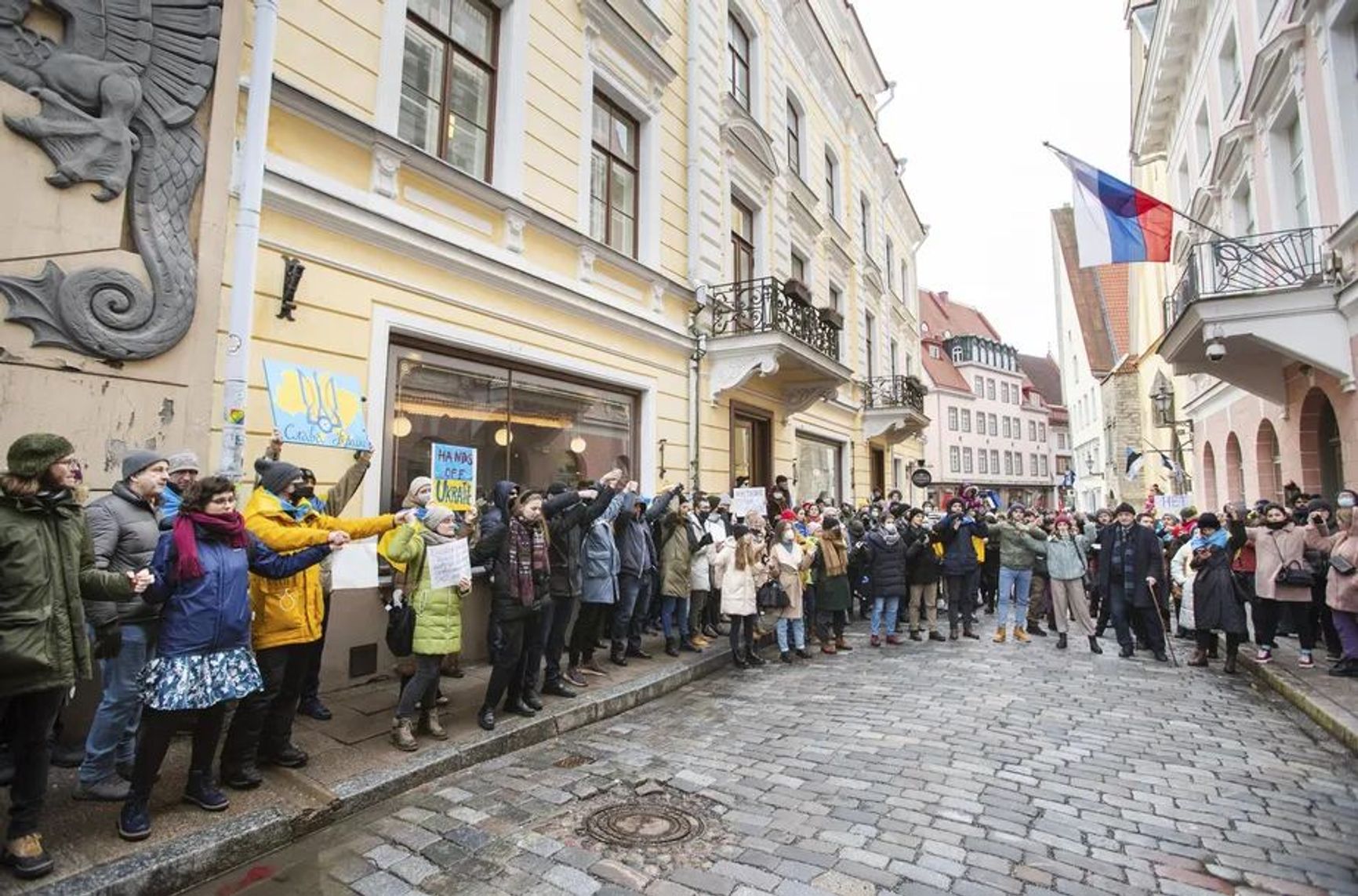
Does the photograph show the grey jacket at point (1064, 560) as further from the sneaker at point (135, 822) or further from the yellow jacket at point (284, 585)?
the sneaker at point (135, 822)

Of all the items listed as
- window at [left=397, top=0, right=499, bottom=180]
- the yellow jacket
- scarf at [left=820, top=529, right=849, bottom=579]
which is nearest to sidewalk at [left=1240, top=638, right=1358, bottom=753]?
scarf at [left=820, top=529, right=849, bottom=579]

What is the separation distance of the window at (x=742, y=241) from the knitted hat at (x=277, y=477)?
934cm

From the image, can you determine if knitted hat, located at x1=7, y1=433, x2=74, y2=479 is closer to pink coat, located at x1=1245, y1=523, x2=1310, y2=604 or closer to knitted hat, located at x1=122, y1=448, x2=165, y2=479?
knitted hat, located at x1=122, y1=448, x2=165, y2=479

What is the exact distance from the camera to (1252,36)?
12219mm

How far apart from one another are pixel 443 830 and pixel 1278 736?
20.5 ft

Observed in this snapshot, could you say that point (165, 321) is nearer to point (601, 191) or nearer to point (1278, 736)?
point (601, 191)

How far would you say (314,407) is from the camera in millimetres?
5078

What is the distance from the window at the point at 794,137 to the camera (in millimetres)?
15227

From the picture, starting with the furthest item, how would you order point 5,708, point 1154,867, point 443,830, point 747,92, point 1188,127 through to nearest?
1. point 1188,127
2. point 747,92
3. point 443,830
4. point 1154,867
5. point 5,708

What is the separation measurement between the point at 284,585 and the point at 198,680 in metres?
0.71

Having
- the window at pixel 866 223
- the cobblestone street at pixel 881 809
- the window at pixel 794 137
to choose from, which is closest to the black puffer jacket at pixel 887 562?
the cobblestone street at pixel 881 809

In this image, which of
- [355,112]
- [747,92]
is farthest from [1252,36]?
[355,112]

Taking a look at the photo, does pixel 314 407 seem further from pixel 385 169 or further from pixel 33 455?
pixel 385 169

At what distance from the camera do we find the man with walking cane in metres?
8.23
